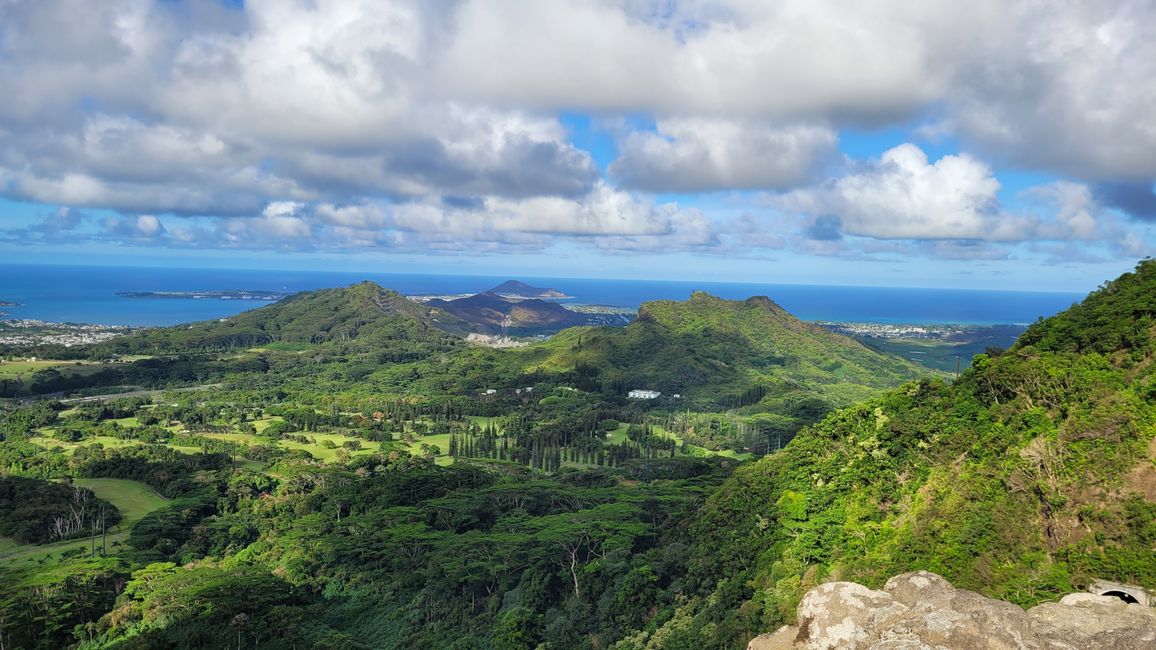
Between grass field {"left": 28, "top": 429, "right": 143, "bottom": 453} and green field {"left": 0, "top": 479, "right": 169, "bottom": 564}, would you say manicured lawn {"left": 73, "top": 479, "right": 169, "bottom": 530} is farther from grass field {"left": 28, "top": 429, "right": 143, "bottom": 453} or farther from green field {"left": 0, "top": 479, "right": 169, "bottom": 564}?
grass field {"left": 28, "top": 429, "right": 143, "bottom": 453}

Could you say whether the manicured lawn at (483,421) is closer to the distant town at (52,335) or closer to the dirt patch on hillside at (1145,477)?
the dirt patch on hillside at (1145,477)

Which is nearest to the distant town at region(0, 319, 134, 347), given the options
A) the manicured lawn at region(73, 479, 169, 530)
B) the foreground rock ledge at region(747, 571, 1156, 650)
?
the manicured lawn at region(73, 479, 169, 530)

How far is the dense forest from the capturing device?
28281 millimetres

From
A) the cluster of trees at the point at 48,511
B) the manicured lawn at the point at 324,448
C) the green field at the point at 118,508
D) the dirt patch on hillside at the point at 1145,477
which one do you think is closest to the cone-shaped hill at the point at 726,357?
the manicured lawn at the point at 324,448

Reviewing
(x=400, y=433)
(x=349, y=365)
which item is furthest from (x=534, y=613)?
(x=349, y=365)

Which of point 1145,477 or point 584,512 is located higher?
point 1145,477

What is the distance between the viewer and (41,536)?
178 feet

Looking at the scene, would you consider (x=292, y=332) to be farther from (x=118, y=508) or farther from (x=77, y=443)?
(x=118, y=508)

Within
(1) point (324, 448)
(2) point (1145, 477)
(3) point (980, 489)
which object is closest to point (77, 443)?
(1) point (324, 448)

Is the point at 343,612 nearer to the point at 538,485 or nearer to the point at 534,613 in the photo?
the point at 534,613

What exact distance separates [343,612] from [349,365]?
4392 inches

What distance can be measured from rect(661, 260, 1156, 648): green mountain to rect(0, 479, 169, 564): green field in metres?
46.5

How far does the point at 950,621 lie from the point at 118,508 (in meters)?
68.7

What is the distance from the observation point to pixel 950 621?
755 inches
